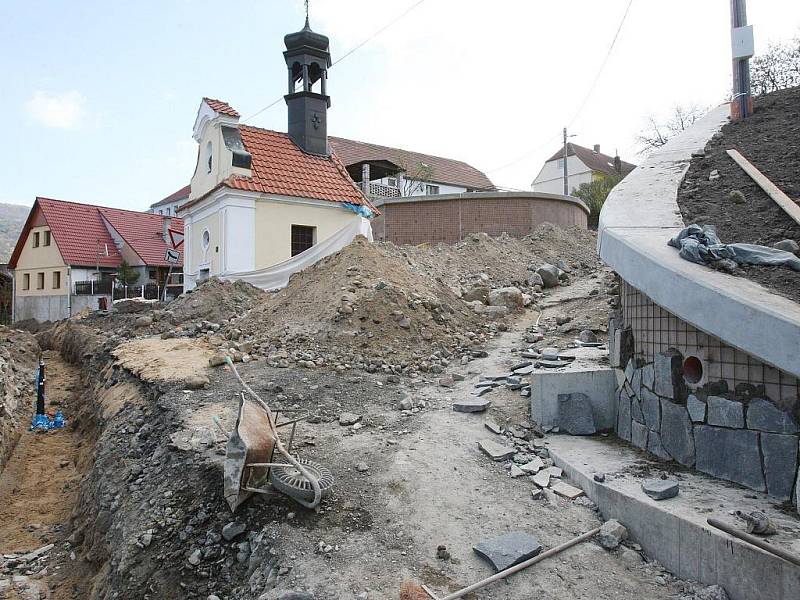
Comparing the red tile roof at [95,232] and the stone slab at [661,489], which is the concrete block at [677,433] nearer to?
the stone slab at [661,489]

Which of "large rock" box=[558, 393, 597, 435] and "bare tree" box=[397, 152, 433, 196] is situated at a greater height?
"bare tree" box=[397, 152, 433, 196]

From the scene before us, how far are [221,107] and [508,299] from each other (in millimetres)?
11093

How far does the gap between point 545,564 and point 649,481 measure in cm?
107

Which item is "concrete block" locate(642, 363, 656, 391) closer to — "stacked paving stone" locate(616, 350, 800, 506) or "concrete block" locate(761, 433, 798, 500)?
"stacked paving stone" locate(616, 350, 800, 506)

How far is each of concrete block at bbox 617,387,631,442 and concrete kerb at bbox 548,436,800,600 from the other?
1.93ft

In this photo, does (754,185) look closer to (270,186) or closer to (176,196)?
(270,186)

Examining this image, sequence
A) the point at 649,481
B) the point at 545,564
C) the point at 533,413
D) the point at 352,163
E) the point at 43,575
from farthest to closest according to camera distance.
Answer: the point at 352,163
the point at 533,413
the point at 43,575
the point at 649,481
the point at 545,564

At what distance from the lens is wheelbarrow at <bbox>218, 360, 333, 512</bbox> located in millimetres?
4148

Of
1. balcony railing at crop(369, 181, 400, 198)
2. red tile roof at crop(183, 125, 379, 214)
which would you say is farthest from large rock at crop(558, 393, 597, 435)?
balcony railing at crop(369, 181, 400, 198)

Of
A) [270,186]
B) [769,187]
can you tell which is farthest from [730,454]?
[270,186]

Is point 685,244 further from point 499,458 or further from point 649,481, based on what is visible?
point 499,458

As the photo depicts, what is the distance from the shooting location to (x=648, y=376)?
191 inches

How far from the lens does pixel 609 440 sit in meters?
5.35

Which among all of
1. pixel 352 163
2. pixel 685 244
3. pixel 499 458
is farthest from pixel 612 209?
pixel 352 163
